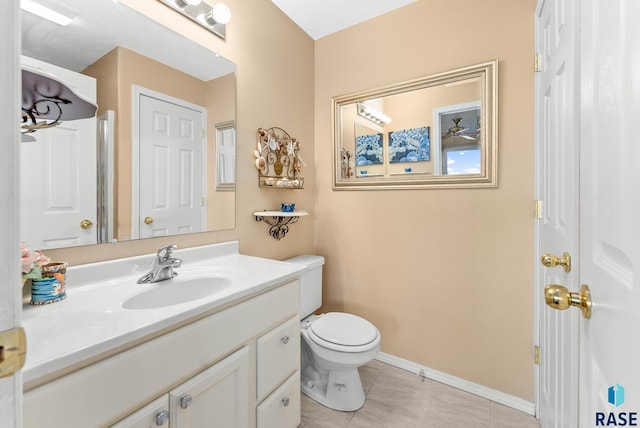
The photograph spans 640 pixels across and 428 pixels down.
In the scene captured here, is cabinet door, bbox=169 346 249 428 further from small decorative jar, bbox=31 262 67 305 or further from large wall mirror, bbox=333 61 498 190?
large wall mirror, bbox=333 61 498 190

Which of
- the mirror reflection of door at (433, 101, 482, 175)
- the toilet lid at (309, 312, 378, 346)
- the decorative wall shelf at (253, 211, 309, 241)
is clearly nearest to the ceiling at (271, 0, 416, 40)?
the mirror reflection of door at (433, 101, 482, 175)

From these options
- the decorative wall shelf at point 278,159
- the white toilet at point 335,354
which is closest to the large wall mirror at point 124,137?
the decorative wall shelf at point 278,159

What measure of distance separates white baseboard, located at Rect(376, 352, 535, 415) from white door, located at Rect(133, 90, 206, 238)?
159 cm

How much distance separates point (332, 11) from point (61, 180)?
1.88 meters

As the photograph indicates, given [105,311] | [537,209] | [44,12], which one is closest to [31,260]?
[105,311]

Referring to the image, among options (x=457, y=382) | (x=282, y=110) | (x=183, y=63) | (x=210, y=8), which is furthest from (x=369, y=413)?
(x=210, y=8)

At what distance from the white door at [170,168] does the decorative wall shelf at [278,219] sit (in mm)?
402

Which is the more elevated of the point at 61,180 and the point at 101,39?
the point at 101,39

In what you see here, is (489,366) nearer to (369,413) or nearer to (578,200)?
(369,413)

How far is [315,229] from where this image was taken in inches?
92.0

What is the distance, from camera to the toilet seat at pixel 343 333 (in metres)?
1.51

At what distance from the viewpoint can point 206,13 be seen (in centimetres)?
148

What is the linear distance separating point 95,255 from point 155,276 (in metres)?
0.23

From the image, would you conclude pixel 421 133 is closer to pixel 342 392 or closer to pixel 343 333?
pixel 343 333
